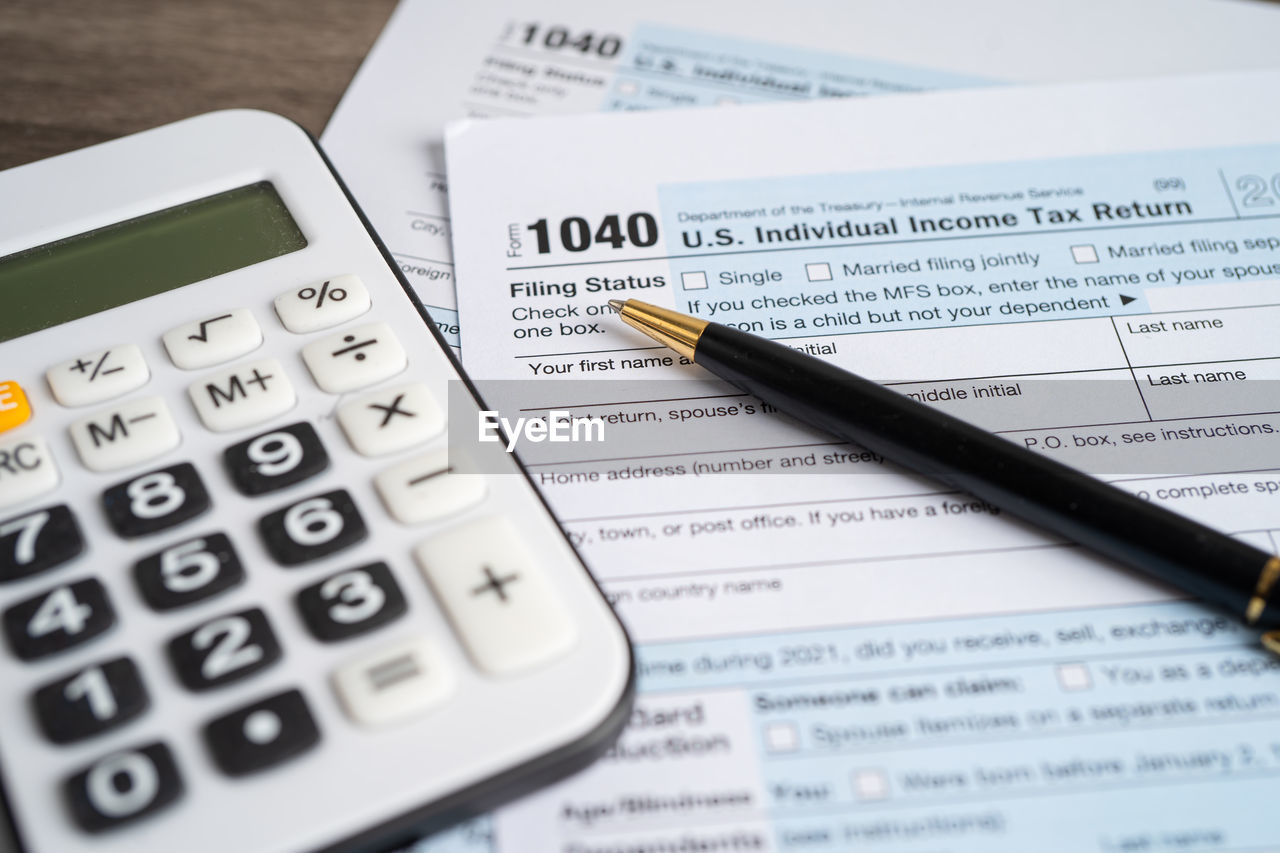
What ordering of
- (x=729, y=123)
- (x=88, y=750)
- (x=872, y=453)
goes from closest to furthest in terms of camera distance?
(x=88, y=750) → (x=872, y=453) → (x=729, y=123)

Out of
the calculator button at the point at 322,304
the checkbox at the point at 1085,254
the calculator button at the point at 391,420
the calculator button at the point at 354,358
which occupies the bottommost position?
the calculator button at the point at 391,420

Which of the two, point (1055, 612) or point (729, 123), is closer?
point (1055, 612)

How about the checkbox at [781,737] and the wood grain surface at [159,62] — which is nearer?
the checkbox at [781,737]

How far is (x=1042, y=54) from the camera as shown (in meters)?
0.58

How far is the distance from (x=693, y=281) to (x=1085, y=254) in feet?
0.61

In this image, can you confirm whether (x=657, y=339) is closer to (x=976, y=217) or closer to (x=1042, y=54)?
(x=976, y=217)

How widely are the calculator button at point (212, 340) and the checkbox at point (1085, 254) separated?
37 cm

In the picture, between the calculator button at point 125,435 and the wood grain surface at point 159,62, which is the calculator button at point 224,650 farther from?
the wood grain surface at point 159,62

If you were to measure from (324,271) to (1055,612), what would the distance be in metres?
0.32

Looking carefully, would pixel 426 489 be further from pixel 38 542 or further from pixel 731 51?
pixel 731 51

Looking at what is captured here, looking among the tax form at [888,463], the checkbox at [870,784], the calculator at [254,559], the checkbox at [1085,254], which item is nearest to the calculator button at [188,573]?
the calculator at [254,559]

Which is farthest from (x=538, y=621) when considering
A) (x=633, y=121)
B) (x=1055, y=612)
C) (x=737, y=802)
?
(x=633, y=121)

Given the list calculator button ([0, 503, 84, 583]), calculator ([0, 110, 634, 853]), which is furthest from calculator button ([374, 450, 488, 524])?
calculator button ([0, 503, 84, 583])

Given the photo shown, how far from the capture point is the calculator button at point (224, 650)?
0.31 metres
